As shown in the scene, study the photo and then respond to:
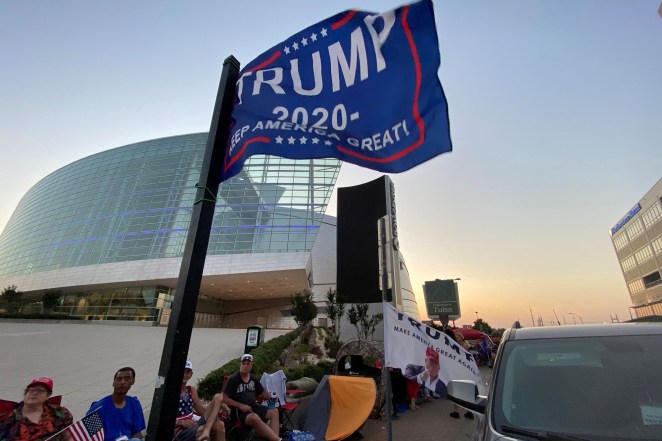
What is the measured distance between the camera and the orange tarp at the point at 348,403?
5867mm

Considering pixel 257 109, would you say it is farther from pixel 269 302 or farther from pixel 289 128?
pixel 269 302

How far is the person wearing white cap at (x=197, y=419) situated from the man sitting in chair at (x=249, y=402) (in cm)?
29

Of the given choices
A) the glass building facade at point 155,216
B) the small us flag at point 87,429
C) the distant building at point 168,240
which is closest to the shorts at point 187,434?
the small us flag at point 87,429

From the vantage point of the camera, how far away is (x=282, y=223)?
39.1m

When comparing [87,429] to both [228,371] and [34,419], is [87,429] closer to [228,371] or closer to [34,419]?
[34,419]

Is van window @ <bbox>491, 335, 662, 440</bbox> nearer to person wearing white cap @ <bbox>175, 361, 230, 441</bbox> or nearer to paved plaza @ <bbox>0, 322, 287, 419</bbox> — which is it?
person wearing white cap @ <bbox>175, 361, 230, 441</bbox>

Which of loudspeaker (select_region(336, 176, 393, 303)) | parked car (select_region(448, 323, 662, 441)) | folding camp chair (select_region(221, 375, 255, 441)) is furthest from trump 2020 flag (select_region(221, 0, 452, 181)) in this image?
loudspeaker (select_region(336, 176, 393, 303))

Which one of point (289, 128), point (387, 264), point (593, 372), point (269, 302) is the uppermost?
point (269, 302)

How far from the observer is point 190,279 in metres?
2.21

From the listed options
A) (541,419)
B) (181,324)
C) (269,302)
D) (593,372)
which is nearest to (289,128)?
(181,324)

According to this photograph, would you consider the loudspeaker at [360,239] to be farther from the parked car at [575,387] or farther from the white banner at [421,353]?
the parked car at [575,387]

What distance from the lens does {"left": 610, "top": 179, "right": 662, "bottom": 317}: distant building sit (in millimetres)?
52188

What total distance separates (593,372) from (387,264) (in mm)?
2819

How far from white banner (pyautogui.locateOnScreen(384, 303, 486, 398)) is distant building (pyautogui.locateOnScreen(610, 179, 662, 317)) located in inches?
2543
